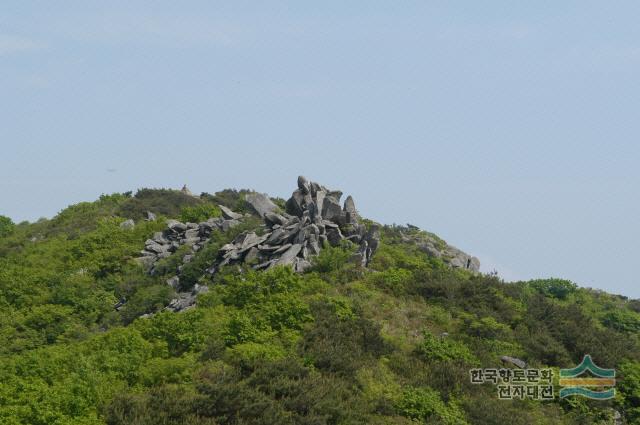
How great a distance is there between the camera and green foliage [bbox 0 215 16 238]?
51.1 metres

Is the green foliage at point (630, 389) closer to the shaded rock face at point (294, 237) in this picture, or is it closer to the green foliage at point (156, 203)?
the shaded rock face at point (294, 237)

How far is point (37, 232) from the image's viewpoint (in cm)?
4744

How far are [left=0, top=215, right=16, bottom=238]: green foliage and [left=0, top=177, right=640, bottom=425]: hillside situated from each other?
47.3 feet

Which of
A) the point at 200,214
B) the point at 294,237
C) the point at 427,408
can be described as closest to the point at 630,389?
the point at 427,408

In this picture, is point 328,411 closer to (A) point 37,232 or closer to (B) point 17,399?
(B) point 17,399

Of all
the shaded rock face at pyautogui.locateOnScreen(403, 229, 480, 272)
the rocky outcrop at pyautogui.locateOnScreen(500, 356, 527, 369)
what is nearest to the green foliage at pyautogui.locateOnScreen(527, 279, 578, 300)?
the shaded rock face at pyautogui.locateOnScreen(403, 229, 480, 272)

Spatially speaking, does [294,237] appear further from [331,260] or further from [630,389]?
[630,389]

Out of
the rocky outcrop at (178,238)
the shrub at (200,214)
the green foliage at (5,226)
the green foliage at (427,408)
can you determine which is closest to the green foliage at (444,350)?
the green foliage at (427,408)

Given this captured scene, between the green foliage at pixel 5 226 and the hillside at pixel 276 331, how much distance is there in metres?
14.4

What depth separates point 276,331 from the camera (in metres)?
20.6

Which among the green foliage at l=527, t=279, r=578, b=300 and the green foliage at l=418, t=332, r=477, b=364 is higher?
the green foliage at l=527, t=279, r=578, b=300

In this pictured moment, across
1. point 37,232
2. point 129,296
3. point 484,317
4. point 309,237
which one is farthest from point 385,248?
point 37,232

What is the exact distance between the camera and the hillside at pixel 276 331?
16.9 m

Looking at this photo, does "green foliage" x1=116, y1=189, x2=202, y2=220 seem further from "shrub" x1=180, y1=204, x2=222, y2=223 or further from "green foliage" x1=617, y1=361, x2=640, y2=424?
"green foliage" x1=617, y1=361, x2=640, y2=424
